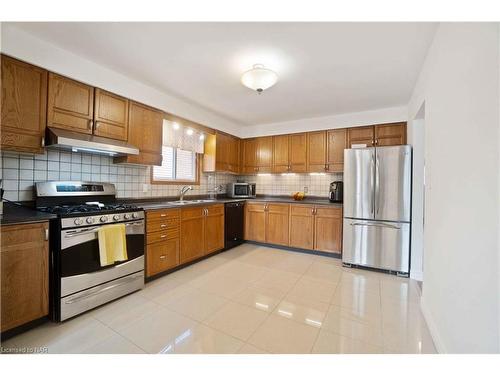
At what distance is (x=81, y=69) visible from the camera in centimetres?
221

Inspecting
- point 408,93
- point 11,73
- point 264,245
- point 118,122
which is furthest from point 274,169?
point 11,73

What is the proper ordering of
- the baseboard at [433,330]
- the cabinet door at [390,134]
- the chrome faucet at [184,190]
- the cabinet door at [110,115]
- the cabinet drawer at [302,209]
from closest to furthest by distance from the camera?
1. the baseboard at [433,330]
2. the cabinet door at [110,115]
3. the cabinet door at [390,134]
4. the chrome faucet at [184,190]
5. the cabinet drawer at [302,209]

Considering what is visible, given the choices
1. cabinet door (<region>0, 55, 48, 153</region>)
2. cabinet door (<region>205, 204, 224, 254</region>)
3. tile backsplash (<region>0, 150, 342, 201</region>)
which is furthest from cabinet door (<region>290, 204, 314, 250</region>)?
cabinet door (<region>0, 55, 48, 153</region>)

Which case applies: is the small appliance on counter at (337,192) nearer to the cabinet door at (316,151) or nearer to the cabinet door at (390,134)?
the cabinet door at (316,151)

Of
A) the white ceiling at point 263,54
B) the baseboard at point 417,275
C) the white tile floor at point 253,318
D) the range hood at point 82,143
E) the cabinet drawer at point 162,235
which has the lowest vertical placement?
the white tile floor at point 253,318

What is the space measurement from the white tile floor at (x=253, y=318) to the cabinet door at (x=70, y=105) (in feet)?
5.83

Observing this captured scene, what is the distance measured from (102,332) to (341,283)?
8.02ft

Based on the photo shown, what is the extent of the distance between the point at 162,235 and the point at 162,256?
10.1 inches

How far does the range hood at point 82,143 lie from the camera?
200 cm

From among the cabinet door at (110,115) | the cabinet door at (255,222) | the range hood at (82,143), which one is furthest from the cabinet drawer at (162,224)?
the cabinet door at (255,222)

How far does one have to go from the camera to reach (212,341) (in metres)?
1.63

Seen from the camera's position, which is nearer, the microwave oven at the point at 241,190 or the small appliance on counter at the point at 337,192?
the small appliance on counter at the point at 337,192

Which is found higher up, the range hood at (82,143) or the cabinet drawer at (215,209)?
the range hood at (82,143)
